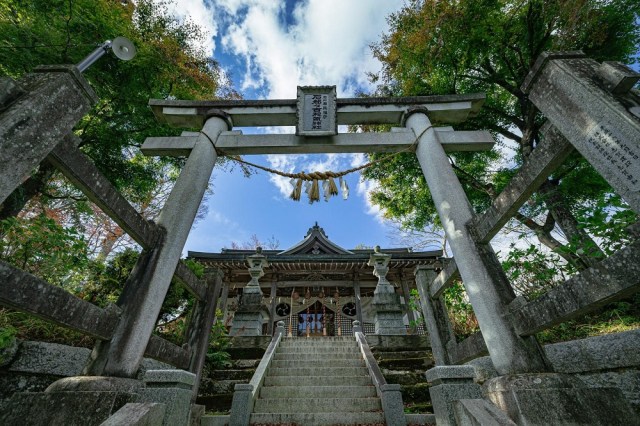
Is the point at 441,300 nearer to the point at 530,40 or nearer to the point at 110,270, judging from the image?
the point at 110,270

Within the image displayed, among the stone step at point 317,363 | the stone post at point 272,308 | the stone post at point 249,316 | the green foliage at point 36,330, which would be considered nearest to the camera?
the green foliage at point 36,330

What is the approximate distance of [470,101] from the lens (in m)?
5.05

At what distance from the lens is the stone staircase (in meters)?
4.21

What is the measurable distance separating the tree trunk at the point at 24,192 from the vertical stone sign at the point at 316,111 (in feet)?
20.5

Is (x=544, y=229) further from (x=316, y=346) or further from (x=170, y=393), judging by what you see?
(x=170, y=393)

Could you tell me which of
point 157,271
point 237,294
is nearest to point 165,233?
point 157,271

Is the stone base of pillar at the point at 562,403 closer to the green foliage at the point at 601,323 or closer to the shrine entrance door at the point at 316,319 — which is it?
the green foliage at the point at 601,323

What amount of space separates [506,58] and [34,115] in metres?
11.0

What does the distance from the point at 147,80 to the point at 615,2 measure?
13.0m

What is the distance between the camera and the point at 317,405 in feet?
15.1

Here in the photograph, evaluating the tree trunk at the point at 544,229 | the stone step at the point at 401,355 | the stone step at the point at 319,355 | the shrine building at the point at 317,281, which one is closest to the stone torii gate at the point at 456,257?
the stone step at the point at 401,355

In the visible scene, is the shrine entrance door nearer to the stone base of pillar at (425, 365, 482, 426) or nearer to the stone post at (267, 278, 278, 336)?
the stone post at (267, 278, 278, 336)

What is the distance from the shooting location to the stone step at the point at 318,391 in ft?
16.4

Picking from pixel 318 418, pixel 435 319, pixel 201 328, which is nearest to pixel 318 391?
pixel 318 418
